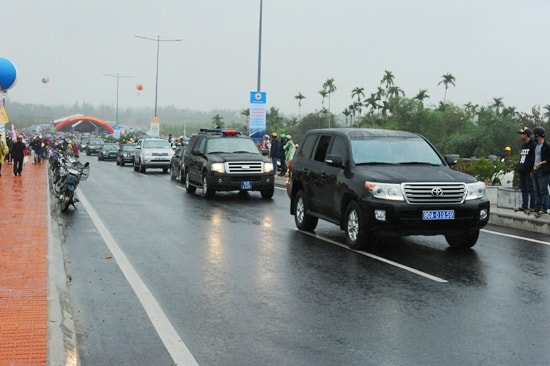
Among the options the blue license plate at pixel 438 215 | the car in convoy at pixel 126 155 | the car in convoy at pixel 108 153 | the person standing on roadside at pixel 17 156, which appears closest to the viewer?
the blue license plate at pixel 438 215

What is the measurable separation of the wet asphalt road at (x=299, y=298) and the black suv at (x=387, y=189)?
0.42m

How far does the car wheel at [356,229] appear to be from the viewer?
10.0 m

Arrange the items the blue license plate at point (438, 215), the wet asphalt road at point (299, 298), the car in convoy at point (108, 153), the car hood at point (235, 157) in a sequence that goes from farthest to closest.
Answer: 1. the car in convoy at point (108, 153)
2. the car hood at point (235, 157)
3. the blue license plate at point (438, 215)
4. the wet asphalt road at point (299, 298)

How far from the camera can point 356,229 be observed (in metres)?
10.3

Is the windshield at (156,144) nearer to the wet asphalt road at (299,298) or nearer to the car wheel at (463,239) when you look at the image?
the wet asphalt road at (299,298)

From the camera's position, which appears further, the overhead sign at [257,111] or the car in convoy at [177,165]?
the overhead sign at [257,111]

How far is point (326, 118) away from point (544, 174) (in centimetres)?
10840

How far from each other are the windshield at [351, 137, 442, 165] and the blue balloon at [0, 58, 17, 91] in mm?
20358

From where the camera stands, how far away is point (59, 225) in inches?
512

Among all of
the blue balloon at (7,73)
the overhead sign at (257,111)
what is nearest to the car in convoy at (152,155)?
the overhead sign at (257,111)

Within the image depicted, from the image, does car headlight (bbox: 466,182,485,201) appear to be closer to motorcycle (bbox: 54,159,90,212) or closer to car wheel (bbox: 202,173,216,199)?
motorcycle (bbox: 54,159,90,212)

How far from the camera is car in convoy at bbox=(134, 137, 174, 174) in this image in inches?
1345

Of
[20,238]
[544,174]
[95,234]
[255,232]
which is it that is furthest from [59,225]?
[544,174]

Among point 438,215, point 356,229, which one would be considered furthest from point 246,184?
point 438,215
